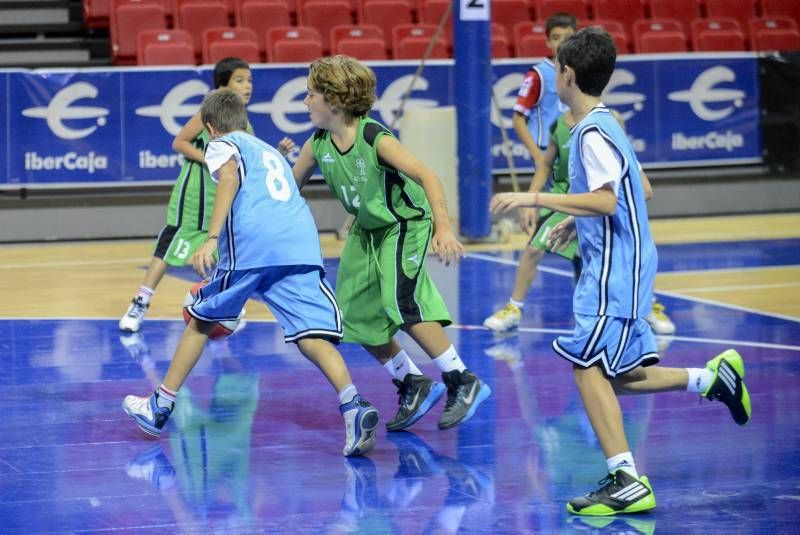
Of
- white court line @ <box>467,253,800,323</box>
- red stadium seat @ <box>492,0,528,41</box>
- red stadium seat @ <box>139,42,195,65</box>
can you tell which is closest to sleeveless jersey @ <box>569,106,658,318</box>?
white court line @ <box>467,253,800,323</box>

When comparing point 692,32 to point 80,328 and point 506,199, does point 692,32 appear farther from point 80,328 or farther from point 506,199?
point 506,199

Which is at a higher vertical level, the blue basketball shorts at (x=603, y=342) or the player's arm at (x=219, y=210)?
the player's arm at (x=219, y=210)

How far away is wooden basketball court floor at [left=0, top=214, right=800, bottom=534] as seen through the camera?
16.3 ft

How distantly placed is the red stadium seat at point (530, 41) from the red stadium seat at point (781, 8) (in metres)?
3.38

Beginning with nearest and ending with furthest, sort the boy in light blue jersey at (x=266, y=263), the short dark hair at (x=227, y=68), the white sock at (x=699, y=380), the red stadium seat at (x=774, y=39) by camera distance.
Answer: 1. the white sock at (x=699, y=380)
2. the boy in light blue jersey at (x=266, y=263)
3. the short dark hair at (x=227, y=68)
4. the red stadium seat at (x=774, y=39)

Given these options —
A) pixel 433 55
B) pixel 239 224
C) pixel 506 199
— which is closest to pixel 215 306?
pixel 239 224

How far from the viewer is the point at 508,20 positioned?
16.7 metres

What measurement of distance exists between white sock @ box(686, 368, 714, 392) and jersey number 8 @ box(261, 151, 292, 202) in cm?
179

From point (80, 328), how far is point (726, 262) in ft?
17.7

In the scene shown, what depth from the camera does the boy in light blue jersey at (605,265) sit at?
4.88 meters

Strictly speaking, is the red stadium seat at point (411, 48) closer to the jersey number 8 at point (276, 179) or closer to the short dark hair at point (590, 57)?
the jersey number 8 at point (276, 179)

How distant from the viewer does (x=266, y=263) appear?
5.84m

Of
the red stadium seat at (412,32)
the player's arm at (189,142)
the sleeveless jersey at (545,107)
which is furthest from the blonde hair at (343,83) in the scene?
the red stadium seat at (412,32)

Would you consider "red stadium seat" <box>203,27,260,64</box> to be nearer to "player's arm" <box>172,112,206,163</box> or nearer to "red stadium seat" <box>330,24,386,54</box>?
"red stadium seat" <box>330,24,386,54</box>
